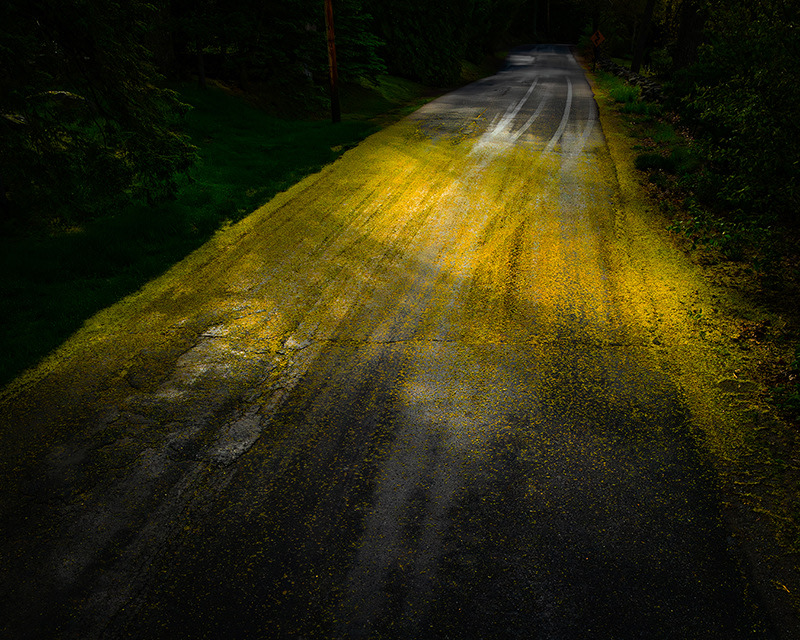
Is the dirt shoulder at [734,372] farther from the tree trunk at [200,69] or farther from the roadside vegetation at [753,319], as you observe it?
the tree trunk at [200,69]

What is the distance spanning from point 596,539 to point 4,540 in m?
3.90

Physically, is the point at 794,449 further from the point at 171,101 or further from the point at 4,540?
the point at 171,101

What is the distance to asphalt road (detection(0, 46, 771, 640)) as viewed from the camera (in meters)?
2.83

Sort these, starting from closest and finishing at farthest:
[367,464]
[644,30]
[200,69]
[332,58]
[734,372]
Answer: [367,464] → [734,372] → [200,69] → [332,58] → [644,30]

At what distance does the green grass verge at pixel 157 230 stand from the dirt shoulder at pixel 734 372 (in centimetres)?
634

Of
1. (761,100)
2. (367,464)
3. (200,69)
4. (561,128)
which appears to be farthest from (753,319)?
(200,69)

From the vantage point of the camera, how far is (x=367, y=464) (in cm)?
375

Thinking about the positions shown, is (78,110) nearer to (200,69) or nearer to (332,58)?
(200,69)

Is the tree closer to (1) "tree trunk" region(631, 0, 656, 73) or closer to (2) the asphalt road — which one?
(2) the asphalt road

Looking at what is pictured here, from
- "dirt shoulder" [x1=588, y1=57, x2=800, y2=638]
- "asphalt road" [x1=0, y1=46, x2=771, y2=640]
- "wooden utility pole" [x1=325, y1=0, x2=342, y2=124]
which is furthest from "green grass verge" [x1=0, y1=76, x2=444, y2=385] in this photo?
"dirt shoulder" [x1=588, y1=57, x2=800, y2=638]

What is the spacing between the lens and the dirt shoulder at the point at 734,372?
3.12 meters

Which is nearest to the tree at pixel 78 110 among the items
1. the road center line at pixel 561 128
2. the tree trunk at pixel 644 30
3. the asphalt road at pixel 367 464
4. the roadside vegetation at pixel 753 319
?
the asphalt road at pixel 367 464

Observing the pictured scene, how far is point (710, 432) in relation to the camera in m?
4.02

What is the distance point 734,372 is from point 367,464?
3643 mm
